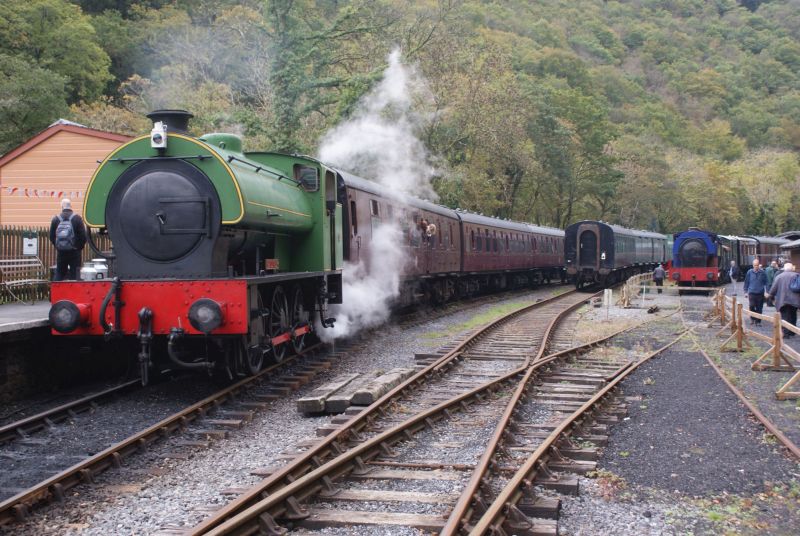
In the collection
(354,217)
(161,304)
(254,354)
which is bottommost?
(254,354)

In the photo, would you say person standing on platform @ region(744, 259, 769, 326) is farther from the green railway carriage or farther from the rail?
the green railway carriage

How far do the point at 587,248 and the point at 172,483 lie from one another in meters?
25.9

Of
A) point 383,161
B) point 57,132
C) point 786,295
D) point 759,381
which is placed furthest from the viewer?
point 383,161

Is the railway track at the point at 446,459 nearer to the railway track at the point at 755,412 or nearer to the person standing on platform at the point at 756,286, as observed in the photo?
the railway track at the point at 755,412

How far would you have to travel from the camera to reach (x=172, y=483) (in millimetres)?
5188

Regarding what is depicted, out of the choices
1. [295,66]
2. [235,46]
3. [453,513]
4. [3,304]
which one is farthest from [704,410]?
[235,46]

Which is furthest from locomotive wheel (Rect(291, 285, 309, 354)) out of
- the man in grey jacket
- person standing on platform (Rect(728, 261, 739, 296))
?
person standing on platform (Rect(728, 261, 739, 296))

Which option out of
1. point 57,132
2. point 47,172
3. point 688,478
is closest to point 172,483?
point 688,478

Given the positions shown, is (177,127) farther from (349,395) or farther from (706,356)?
(706,356)

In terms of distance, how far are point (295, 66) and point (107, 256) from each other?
1535 centimetres

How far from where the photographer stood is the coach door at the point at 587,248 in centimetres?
2902

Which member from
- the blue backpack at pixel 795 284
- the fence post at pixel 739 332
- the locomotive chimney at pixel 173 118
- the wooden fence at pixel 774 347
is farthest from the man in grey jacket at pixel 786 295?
the locomotive chimney at pixel 173 118

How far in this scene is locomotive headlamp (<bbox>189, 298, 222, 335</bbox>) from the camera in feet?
23.5

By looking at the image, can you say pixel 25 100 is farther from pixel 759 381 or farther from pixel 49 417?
pixel 759 381
